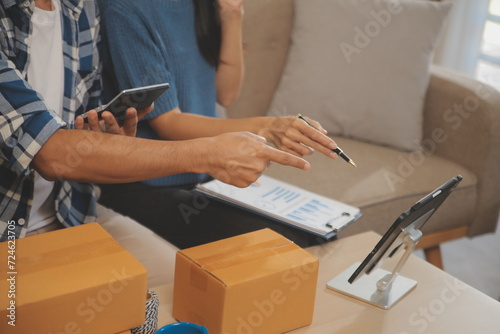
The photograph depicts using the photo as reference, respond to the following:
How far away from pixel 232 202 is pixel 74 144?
0.45 m

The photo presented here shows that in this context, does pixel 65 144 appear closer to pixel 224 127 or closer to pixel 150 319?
pixel 150 319

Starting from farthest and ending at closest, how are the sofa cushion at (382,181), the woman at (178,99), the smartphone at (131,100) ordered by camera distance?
the sofa cushion at (382,181) < the woman at (178,99) < the smartphone at (131,100)

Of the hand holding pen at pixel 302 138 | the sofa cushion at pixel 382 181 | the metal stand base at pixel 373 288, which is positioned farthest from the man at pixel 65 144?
the sofa cushion at pixel 382 181

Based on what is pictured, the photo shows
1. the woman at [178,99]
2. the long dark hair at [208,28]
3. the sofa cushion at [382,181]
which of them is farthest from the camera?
the sofa cushion at [382,181]

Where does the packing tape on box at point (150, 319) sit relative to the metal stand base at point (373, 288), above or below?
above

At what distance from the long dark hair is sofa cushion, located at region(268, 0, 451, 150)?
0.54 meters

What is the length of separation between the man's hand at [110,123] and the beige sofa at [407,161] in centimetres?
67

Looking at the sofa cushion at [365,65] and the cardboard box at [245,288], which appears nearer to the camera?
the cardboard box at [245,288]

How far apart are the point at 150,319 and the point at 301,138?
0.53m

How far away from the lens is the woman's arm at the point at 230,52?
1.68m

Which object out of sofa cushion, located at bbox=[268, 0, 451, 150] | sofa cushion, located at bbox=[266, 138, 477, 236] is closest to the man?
sofa cushion, located at bbox=[266, 138, 477, 236]

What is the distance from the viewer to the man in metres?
1.12

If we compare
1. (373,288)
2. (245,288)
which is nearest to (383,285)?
(373,288)

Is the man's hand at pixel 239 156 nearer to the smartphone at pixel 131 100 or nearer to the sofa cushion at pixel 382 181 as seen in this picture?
the smartphone at pixel 131 100
